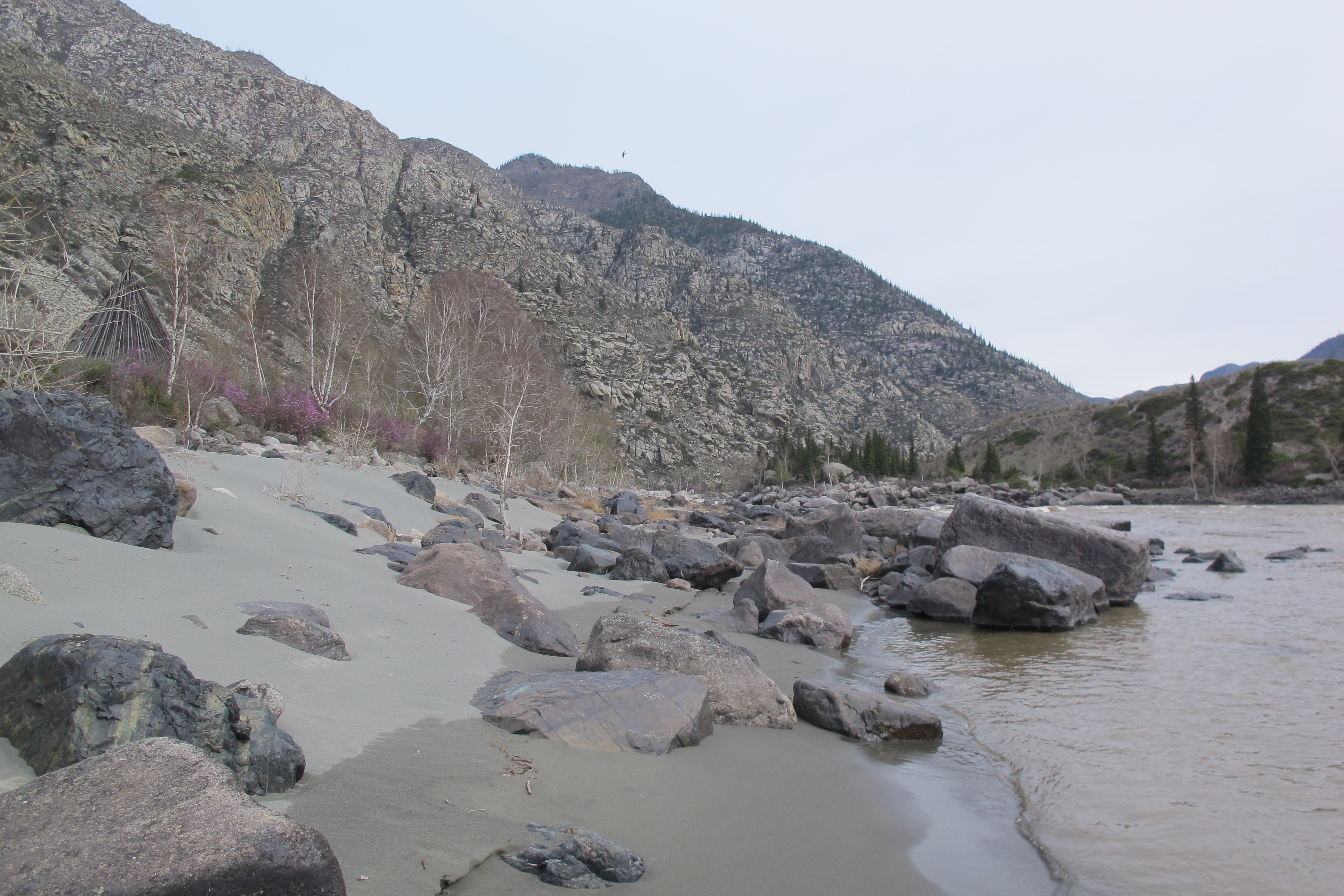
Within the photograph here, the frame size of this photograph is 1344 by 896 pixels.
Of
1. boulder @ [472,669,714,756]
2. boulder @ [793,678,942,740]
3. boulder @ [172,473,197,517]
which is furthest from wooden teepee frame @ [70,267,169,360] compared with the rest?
boulder @ [793,678,942,740]

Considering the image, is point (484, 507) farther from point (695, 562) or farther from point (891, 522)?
point (891, 522)

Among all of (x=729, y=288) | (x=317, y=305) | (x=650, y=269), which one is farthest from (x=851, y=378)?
(x=317, y=305)

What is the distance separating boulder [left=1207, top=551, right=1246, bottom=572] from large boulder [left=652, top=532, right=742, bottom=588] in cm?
1039

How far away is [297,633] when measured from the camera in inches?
150

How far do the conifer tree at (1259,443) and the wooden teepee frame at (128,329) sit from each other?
205 feet

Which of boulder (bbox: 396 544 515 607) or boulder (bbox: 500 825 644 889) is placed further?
boulder (bbox: 396 544 515 607)

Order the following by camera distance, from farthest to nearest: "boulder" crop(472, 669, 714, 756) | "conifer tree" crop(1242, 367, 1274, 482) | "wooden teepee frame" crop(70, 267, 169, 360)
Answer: "conifer tree" crop(1242, 367, 1274, 482), "wooden teepee frame" crop(70, 267, 169, 360), "boulder" crop(472, 669, 714, 756)

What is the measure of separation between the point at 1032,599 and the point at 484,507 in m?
A: 10.5

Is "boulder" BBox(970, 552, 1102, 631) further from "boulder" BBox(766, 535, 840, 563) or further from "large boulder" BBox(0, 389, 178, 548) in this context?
"large boulder" BBox(0, 389, 178, 548)

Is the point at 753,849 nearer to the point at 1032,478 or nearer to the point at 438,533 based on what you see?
the point at 438,533

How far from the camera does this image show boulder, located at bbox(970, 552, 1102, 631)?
899 cm

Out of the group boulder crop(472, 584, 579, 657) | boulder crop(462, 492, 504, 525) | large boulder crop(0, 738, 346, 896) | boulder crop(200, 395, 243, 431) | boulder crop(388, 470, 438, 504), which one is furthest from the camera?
boulder crop(200, 395, 243, 431)

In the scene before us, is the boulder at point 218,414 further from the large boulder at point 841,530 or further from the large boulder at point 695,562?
the large boulder at point 841,530

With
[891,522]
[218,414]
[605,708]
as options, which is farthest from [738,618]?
[218,414]
